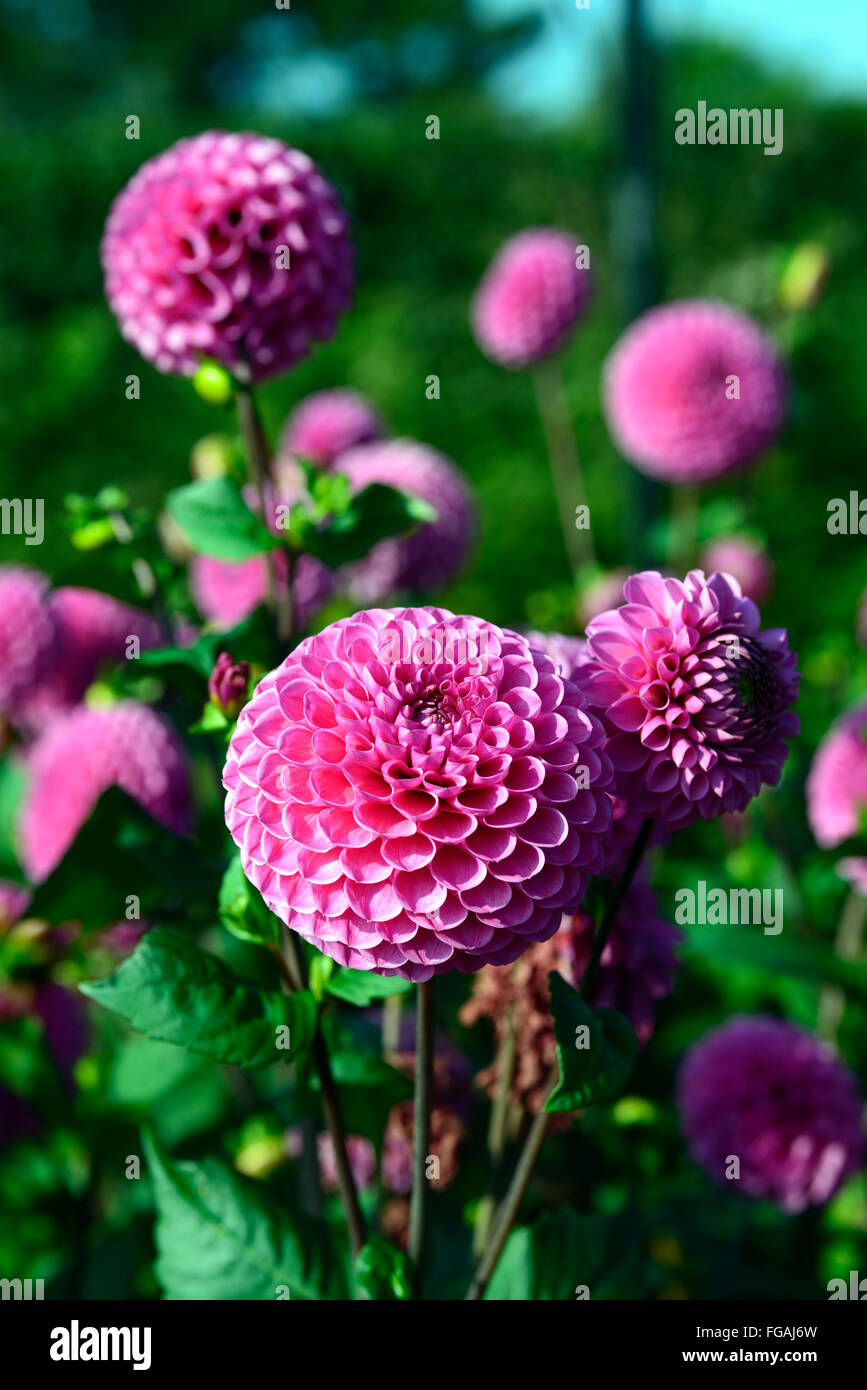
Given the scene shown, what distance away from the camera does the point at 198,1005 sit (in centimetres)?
77

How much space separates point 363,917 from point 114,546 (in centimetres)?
54

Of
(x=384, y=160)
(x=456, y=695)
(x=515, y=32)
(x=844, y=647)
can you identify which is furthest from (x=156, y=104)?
(x=456, y=695)

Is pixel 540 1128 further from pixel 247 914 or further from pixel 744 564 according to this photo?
pixel 744 564

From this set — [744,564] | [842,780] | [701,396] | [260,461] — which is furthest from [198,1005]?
[744,564]

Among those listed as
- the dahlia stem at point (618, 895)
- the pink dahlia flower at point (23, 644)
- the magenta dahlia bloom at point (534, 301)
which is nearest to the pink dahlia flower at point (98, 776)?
the pink dahlia flower at point (23, 644)

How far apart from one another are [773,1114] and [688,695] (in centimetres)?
72

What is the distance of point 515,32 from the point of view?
1965 mm

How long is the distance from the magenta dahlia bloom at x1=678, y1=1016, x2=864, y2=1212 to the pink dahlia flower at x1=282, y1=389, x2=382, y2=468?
3.67 ft

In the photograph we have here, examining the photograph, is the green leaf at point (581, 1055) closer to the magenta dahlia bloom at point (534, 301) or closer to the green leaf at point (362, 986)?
the green leaf at point (362, 986)

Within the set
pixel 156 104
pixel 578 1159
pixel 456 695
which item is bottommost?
pixel 578 1159

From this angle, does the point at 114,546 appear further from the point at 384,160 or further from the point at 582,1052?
the point at 384,160

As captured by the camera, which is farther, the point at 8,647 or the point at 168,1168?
the point at 8,647

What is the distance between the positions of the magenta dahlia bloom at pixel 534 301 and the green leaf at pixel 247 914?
1.75m

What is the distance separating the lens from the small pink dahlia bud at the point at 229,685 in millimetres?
821
